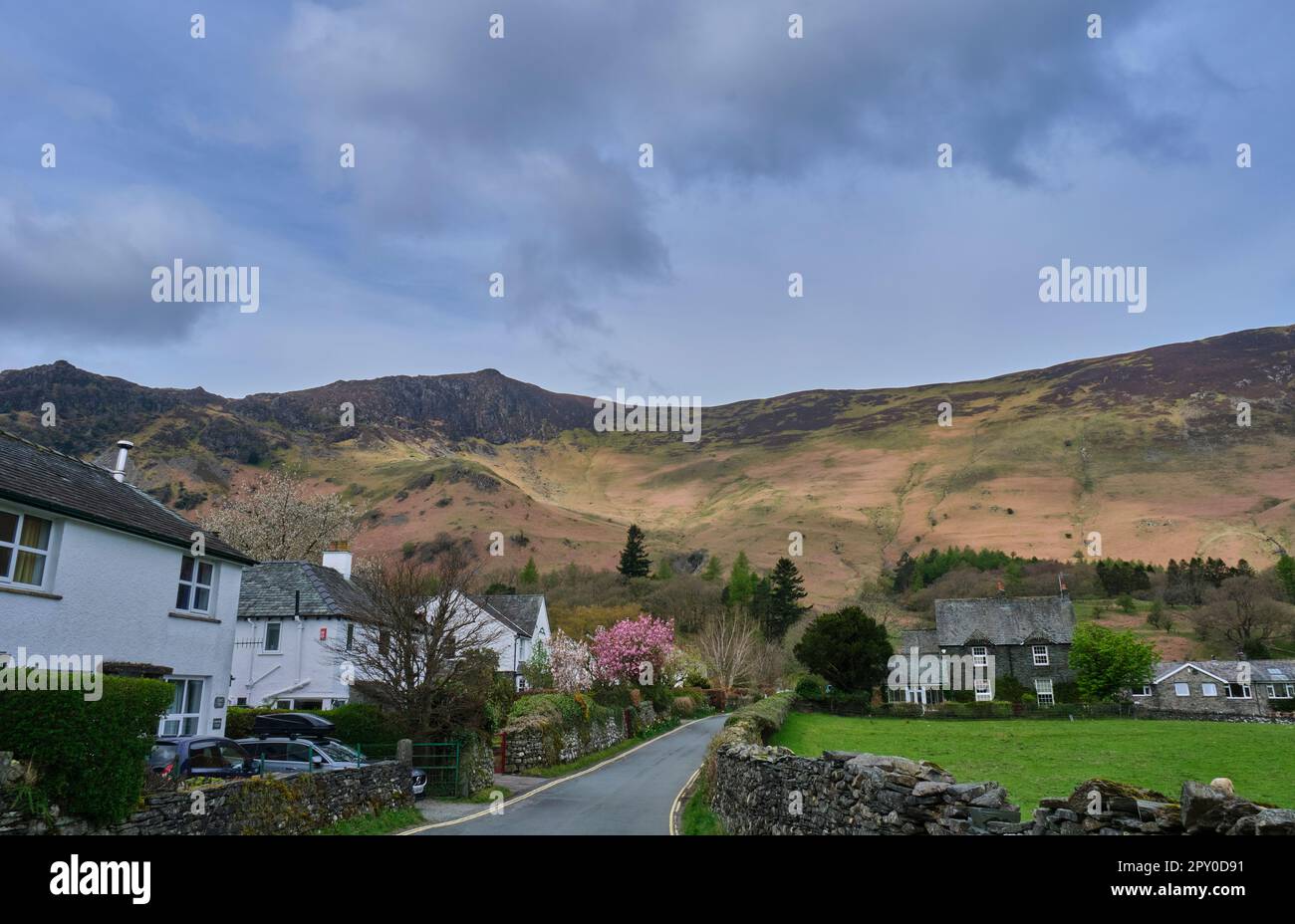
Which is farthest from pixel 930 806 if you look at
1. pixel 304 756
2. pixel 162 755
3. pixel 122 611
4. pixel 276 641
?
pixel 276 641

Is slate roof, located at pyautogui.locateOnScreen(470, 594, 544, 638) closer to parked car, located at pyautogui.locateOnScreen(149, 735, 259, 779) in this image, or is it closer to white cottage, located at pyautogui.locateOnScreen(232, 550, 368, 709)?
white cottage, located at pyautogui.locateOnScreen(232, 550, 368, 709)

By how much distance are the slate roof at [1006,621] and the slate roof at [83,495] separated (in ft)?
242

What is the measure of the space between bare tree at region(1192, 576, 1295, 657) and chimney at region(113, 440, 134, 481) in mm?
108279

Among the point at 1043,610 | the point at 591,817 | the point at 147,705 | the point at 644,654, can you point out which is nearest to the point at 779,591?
the point at 1043,610

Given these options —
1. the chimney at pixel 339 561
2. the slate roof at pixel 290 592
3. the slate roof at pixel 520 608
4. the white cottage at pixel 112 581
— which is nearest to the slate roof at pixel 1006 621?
the slate roof at pixel 520 608

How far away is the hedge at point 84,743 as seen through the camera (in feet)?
30.9

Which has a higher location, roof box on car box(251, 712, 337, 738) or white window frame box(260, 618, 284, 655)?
white window frame box(260, 618, 284, 655)

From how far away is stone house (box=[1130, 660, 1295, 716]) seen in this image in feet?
241

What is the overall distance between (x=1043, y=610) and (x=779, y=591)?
43512 millimetres

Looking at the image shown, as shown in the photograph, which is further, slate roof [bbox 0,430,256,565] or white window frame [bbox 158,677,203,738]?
white window frame [bbox 158,677,203,738]

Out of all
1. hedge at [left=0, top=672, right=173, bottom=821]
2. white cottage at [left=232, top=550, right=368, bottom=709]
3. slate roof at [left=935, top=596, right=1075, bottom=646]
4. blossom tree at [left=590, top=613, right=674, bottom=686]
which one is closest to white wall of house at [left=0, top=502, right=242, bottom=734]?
hedge at [left=0, top=672, right=173, bottom=821]

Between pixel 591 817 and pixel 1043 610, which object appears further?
pixel 1043 610
